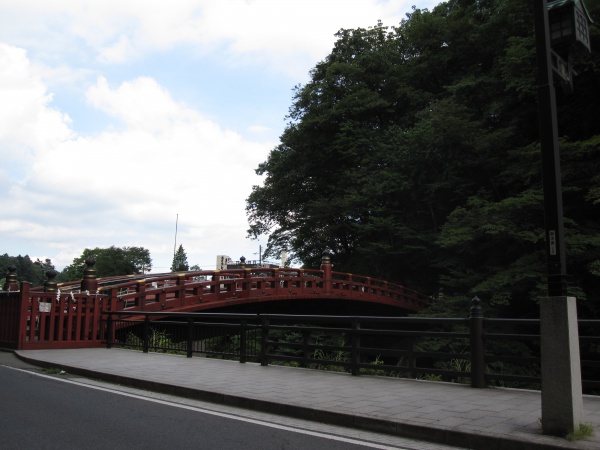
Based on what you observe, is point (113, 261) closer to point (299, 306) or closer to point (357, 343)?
point (299, 306)

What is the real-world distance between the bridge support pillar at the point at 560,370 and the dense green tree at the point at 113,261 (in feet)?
313

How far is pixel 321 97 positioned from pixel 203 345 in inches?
1062

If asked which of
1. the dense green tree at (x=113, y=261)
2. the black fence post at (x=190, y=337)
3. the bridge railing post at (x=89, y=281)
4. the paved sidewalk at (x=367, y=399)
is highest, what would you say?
the dense green tree at (x=113, y=261)

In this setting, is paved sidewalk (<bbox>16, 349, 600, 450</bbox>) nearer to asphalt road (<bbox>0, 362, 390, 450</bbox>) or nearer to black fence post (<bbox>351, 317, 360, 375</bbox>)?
black fence post (<bbox>351, 317, 360, 375</bbox>)

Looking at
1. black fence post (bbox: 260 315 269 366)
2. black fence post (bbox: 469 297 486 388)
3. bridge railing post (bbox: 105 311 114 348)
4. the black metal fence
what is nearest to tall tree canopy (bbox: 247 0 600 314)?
the black metal fence

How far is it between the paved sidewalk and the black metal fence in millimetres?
320

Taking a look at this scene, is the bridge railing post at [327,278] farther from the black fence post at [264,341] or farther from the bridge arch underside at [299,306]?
the black fence post at [264,341]

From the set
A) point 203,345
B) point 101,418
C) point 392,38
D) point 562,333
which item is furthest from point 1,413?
point 392,38

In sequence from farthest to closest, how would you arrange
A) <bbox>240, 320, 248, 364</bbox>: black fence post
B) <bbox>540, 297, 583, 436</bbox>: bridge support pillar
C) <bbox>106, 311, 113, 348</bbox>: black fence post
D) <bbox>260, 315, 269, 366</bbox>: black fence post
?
<bbox>106, 311, 113, 348</bbox>: black fence post
<bbox>240, 320, 248, 364</bbox>: black fence post
<bbox>260, 315, 269, 366</bbox>: black fence post
<bbox>540, 297, 583, 436</bbox>: bridge support pillar

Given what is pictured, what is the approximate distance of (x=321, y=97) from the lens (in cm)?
3728

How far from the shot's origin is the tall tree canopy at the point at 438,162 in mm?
19969

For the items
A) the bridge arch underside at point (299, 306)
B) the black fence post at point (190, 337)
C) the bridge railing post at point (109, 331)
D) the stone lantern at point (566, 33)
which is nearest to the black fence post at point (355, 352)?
the black fence post at point (190, 337)

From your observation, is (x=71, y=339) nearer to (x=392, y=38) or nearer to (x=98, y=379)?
(x=98, y=379)

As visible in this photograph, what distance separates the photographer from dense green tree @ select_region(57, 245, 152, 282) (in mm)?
100125
